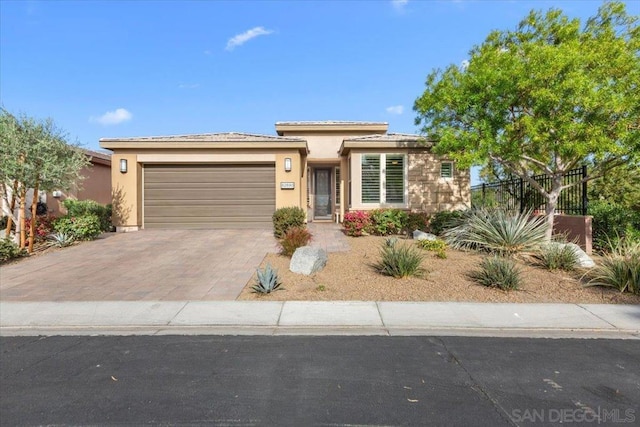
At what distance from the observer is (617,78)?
Result: 9.98m

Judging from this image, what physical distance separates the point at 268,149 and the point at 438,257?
329 inches

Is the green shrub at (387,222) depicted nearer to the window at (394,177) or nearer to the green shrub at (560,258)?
the window at (394,177)

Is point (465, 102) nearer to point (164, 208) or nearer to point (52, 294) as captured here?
point (52, 294)

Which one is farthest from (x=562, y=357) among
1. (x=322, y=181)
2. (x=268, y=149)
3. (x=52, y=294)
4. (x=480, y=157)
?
(x=322, y=181)

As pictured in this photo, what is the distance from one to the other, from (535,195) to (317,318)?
10782mm

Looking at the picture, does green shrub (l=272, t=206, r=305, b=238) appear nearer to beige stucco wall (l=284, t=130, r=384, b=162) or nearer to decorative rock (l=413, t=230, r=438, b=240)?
decorative rock (l=413, t=230, r=438, b=240)

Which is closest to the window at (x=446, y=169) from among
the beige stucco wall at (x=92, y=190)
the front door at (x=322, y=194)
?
the front door at (x=322, y=194)

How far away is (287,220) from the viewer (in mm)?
12742

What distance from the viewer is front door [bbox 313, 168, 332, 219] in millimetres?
18250

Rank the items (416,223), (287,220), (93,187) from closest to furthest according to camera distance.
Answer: (287,220)
(416,223)
(93,187)

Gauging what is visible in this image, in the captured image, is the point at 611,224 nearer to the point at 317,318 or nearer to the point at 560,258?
the point at 560,258

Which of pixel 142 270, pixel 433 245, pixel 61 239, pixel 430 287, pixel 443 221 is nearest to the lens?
pixel 430 287

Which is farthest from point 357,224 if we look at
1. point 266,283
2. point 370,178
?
point 266,283

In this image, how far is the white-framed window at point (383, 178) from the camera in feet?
49.2
